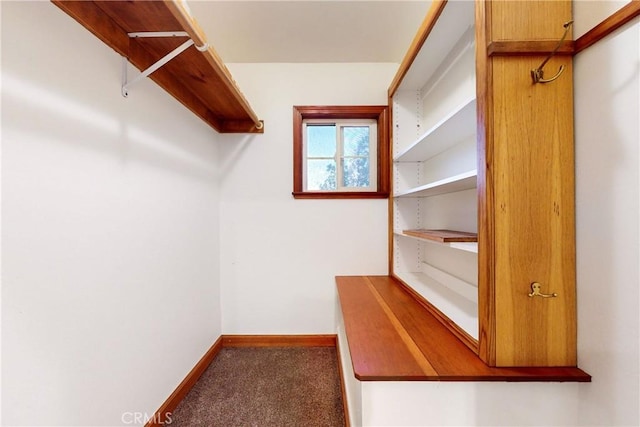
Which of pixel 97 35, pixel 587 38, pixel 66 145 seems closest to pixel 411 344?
pixel 587 38

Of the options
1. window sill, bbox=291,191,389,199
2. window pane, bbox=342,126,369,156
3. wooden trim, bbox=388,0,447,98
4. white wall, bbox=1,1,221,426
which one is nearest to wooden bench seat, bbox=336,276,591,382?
window sill, bbox=291,191,389,199

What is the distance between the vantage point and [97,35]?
0.98m

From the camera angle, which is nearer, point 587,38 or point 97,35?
point 587,38

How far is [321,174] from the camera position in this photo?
2.22 meters

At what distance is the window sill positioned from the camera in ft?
6.88

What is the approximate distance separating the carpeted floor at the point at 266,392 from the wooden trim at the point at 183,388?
0.03 m

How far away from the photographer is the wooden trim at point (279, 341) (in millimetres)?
2102

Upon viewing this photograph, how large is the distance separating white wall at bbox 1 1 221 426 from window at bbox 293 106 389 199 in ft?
3.45

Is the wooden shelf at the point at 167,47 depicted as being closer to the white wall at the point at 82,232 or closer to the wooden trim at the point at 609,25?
the white wall at the point at 82,232

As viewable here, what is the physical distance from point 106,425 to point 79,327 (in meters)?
0.45

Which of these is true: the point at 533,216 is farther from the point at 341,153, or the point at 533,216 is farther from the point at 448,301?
the point at 341,153

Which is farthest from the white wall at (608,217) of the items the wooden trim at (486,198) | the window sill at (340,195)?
the window sill at (340,195)

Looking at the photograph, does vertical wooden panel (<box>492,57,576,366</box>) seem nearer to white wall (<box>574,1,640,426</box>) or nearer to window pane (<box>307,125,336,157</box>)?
white wall (<box>574,1,640,426</box>)

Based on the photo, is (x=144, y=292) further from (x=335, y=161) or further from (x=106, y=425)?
(x=335, y=161)
